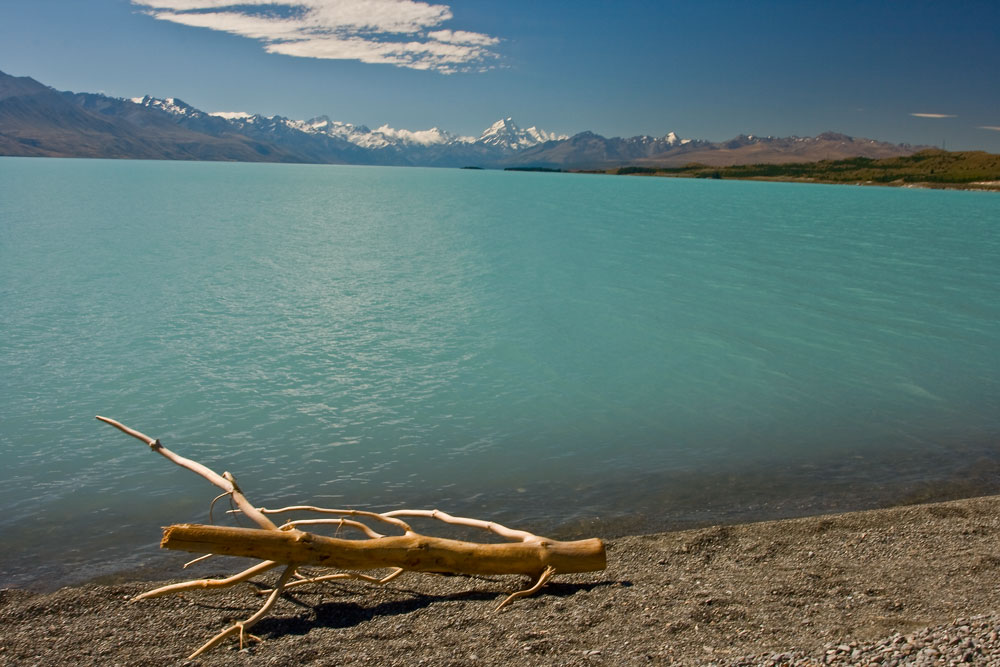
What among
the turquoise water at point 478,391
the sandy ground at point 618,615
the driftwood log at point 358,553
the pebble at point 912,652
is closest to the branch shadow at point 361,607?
the sandy ground at point 618,615

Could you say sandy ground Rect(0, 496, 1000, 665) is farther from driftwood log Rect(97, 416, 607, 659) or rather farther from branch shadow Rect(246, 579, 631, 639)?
driftwood log Rect(97, 416, 607, 659)

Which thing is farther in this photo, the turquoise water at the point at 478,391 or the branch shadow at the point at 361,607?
the turquoise water at the point at 478,391

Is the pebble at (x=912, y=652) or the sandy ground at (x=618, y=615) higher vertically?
the pebble at (x=912, y=652)

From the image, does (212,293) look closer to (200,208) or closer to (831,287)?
(831,287)

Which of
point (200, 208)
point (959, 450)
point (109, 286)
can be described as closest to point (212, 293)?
point (109, 286)

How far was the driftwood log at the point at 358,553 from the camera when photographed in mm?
7156

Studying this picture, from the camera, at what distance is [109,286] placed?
92.4 ft

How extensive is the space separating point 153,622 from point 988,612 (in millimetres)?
8773

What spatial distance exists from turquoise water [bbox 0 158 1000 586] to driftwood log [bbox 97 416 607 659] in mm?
2069

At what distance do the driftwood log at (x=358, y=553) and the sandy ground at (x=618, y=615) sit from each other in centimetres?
27

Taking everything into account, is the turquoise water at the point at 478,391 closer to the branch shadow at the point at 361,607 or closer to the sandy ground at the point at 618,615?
the sandy ground at the point at 618,615

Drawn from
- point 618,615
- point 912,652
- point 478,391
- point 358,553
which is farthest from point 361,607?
point 478,391

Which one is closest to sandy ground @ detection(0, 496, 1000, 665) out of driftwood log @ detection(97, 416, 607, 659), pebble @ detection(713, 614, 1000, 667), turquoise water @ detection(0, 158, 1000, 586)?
pebble @ detection(713, 614, 1000, 667)

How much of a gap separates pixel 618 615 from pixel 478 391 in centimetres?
964
